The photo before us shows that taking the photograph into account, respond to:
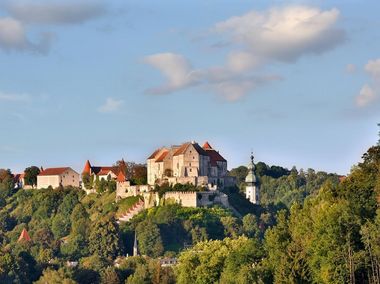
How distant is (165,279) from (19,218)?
7165 centimetres

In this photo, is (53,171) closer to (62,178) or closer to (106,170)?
(62,178)

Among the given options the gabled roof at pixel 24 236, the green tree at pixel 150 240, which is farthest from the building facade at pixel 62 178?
the green tree at pixel 150 240

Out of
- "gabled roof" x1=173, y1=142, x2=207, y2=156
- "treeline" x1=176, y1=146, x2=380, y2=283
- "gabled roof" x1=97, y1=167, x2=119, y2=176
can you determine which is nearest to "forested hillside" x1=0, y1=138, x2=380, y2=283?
"treeline" x1=176, y1=146, x2=380, y2=283

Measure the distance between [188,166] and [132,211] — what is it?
8.46m

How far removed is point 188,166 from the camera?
155 m

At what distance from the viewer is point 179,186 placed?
502 feet

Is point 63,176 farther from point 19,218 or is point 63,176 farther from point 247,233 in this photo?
point 247,233

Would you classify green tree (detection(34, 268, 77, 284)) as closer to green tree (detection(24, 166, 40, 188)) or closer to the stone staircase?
the stone staircase

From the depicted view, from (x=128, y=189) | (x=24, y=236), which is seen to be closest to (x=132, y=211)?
(x=128, y=189)

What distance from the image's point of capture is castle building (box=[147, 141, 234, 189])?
154750mm

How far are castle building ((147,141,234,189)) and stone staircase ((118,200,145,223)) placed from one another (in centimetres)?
344

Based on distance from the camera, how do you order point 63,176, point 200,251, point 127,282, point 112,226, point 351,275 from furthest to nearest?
point 63,176
point 112,226
point 127,282
point 200,251
point 351,275

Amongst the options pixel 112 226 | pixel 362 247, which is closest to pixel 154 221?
pixel 112 226

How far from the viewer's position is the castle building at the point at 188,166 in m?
155
